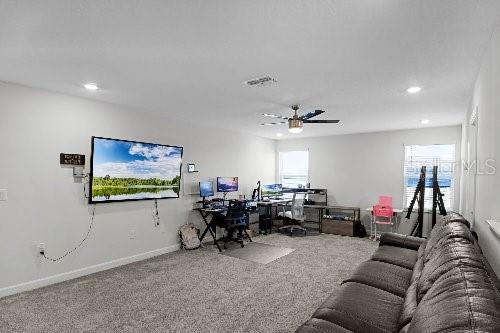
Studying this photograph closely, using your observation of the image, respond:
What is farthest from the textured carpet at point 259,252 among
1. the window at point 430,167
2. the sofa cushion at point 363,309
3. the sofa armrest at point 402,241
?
the window at point 430,167

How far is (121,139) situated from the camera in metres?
4.37

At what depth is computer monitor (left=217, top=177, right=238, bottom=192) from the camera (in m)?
6.02

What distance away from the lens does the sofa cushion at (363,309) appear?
170 centimetres

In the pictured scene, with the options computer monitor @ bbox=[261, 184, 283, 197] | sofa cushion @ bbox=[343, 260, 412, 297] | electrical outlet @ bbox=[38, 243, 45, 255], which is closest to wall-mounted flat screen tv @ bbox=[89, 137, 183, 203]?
electrical outlet @ bbox=[38, 243, 45, 255]

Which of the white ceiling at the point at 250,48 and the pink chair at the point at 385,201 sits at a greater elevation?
the white ceiling at the point at 250,48

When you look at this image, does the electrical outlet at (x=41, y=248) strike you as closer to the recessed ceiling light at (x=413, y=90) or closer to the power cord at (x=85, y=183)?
the power cord at (x=85, y=183)

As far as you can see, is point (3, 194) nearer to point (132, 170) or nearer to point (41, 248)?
point (41, 248)

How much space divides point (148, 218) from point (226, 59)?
10.4ft

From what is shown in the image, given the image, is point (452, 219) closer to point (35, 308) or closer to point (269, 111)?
point (269, 111)

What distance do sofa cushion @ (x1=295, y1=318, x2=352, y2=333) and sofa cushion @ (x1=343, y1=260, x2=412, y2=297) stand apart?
2.64ft

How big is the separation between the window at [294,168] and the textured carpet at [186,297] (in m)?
3.47

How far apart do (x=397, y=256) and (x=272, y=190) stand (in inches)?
178

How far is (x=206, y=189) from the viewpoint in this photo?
220 inches

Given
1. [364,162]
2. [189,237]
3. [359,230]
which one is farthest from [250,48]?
[364,162]
